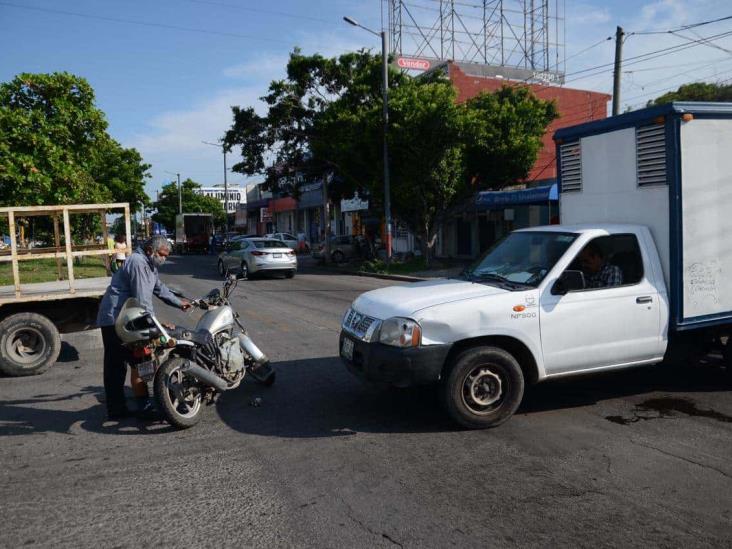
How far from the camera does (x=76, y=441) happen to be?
524cm

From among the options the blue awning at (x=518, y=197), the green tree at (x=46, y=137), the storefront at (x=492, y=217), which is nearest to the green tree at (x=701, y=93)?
the storefront at (x=492, y=217)

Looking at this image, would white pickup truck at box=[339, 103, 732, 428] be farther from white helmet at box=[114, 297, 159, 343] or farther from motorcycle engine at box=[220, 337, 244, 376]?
white helmet at box=[114, 297, 159, 343]

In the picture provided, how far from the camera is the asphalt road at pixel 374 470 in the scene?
3615 mm

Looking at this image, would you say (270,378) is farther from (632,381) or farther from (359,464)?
(632,381)

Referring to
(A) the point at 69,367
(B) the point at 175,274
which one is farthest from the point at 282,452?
(B) the point at 175,274

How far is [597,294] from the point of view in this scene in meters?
5.55

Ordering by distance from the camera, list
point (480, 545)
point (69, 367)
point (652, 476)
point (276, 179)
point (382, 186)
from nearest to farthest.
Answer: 1. point (480, 545)
2. point (652, 476)
3. point (69, 367)
4. point (382, 186)
5. point (276, 179)

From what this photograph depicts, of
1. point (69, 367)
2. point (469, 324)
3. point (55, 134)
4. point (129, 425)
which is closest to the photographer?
point (469, 324)

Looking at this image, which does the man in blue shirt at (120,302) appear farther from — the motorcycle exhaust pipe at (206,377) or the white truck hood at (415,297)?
the white truck hood at (415,297)

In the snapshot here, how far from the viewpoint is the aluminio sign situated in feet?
93.0

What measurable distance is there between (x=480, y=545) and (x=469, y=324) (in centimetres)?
200

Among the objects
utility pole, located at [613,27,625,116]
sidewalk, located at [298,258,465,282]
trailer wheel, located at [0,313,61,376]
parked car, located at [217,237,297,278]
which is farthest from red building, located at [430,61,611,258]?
trailer wheel, located at [0,313,61,376]

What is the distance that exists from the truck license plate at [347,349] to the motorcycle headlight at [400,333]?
54cm

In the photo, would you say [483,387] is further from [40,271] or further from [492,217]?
[492,217]
